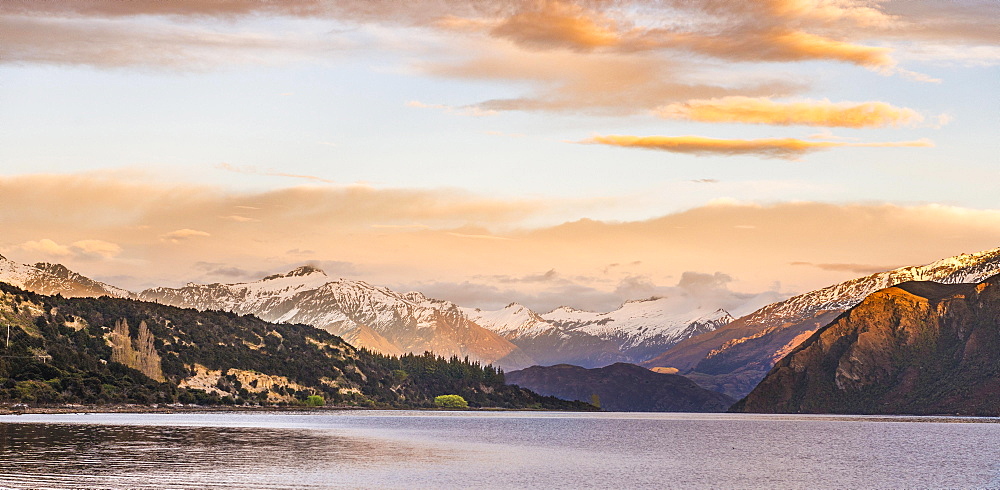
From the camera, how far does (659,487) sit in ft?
293

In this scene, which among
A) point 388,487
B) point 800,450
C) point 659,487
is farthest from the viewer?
point 800,450

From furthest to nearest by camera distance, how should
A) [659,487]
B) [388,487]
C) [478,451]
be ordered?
1. [478,451]
2. [659,487]
3. [388,487]

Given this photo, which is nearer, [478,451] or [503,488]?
[503,488]

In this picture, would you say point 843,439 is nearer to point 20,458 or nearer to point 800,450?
point 800,450

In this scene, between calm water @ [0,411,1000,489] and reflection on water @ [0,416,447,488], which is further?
calm water @ [0,411,1000,489]

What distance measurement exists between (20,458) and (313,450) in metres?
35.7

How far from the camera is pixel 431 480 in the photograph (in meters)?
90.0

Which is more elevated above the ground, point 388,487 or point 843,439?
point 388,487

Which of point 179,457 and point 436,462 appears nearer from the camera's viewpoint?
point 179,457

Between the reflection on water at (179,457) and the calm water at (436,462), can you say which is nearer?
the reflection on water at (179,457)

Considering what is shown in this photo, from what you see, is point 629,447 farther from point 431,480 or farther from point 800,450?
point 431,480

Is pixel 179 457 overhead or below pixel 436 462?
overhead

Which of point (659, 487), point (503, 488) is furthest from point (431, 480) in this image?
point (659, 487)

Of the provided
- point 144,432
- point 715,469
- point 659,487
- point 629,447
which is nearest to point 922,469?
point 715,469
